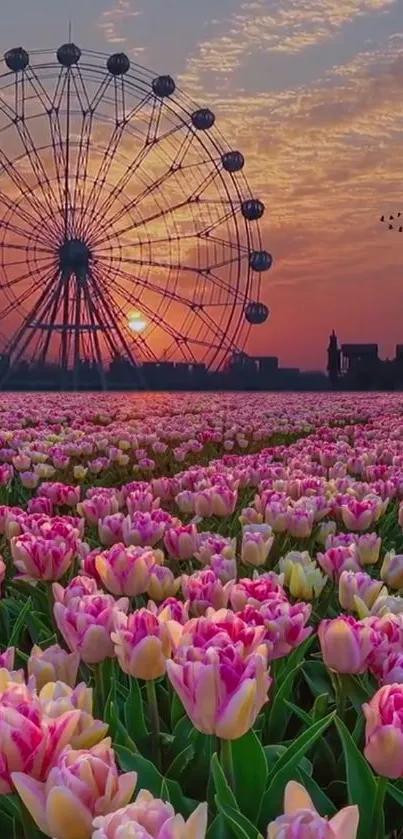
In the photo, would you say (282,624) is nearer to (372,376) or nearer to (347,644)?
(347,644)

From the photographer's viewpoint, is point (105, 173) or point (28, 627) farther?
point (105, 173)

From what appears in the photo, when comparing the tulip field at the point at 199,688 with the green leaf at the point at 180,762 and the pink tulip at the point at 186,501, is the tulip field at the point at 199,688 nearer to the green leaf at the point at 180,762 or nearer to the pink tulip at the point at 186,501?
the green leaf at the point at 180,762

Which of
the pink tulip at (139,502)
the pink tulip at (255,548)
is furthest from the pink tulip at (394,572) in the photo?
the pink tulip at (139,502)

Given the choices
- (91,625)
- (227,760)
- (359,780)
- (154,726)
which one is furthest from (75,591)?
(359,780)

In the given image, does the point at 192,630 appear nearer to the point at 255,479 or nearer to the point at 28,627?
the point at 28,627

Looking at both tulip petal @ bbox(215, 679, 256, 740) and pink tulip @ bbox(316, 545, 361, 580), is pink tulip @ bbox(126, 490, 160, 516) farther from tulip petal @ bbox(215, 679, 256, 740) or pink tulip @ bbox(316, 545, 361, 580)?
tulip petal @ bbox(215, 679, 256, 740)

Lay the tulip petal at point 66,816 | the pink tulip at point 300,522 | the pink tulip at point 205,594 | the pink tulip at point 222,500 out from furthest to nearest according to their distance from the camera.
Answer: the pink tulip at point 222,500
the pink tulip at point 300,522
the pink tulip at point 205,594
the tulip petal at point 66,816

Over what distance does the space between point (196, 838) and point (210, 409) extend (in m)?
12.0

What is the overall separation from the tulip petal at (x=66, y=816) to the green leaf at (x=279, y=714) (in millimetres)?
667

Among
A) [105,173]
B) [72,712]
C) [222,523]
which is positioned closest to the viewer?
[72,712]

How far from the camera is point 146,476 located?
5.40m

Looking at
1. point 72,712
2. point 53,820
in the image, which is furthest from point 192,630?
point 53,820

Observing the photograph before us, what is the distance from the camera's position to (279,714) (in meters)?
1.62

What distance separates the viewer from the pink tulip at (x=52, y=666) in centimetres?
143
